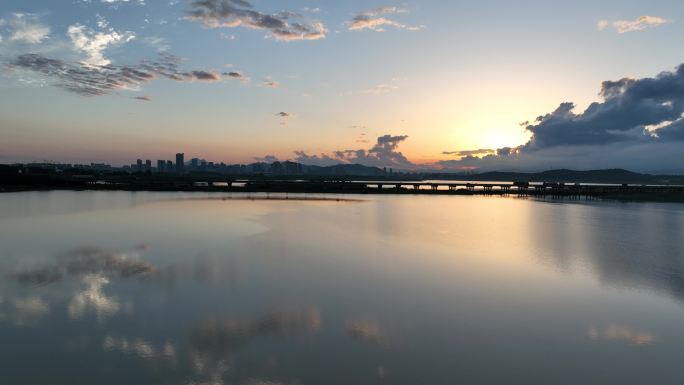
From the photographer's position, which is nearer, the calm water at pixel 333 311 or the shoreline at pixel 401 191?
the calm water at pixel 333 311

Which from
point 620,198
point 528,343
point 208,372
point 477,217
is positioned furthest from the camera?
point 620,198

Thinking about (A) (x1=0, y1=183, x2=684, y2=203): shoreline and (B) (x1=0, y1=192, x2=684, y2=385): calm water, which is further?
(A) (x1=0, y1=183, x2=684, y2=203): shoreline

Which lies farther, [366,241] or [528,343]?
[366,241]

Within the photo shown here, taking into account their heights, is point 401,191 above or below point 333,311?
above

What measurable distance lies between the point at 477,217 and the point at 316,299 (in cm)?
3082

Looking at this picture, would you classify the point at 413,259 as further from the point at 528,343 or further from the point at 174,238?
the point at 174,238

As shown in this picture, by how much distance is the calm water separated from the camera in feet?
27.0

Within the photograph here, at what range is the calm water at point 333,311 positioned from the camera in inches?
324

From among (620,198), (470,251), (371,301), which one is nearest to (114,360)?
(371,301)

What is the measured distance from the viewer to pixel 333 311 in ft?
38.7

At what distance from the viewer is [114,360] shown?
838cm

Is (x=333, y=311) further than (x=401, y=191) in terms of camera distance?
No

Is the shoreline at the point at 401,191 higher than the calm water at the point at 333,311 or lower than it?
higher

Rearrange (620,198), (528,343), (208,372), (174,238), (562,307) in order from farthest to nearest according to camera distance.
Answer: (620,198) → (174,238) → (562,307) → (528,343) → (208,372)
